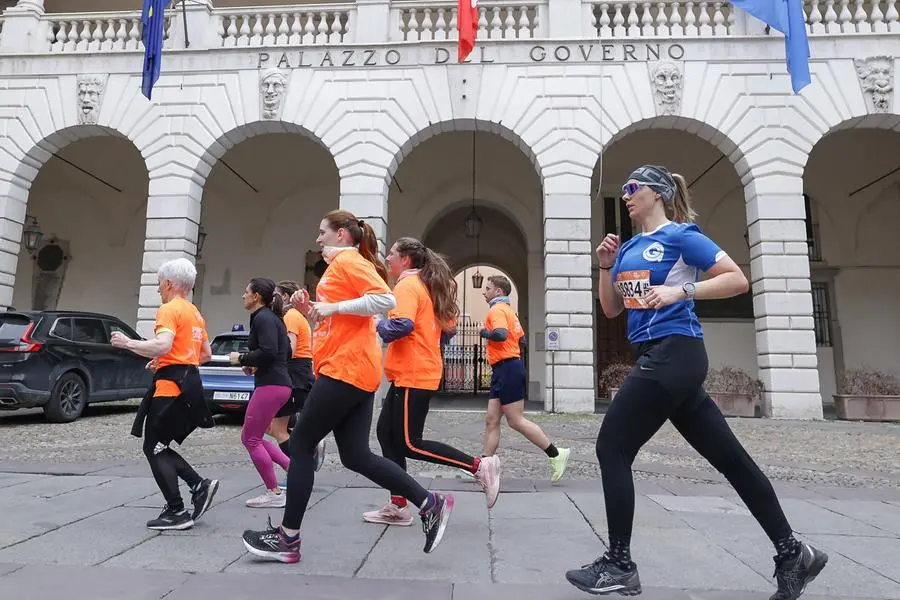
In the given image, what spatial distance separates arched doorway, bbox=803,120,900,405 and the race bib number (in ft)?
49.8

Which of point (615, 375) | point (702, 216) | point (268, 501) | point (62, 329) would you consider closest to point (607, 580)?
point (268, 501)

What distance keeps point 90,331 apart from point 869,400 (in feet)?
46.7

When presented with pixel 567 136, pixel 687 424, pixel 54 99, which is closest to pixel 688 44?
pixel 567 136

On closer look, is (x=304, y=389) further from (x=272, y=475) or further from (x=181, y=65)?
(x=181, y=65)

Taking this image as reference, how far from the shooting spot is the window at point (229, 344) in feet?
30.3

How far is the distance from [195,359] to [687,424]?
2.98 metres

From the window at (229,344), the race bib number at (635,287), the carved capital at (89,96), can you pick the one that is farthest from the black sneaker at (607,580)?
the carved capital at (89,96)

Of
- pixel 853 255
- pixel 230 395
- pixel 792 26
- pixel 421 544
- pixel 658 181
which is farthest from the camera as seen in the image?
pixel 853 255

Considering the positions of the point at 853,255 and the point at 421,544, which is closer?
the point at 421,544

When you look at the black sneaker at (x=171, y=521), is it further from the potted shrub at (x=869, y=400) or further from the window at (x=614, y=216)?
the window at (x=614, y=216)

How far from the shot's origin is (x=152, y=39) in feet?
38.1

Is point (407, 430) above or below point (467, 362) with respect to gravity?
below

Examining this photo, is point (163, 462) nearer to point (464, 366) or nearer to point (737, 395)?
point (737, 395)

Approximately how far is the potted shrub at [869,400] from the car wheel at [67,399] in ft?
45.2
